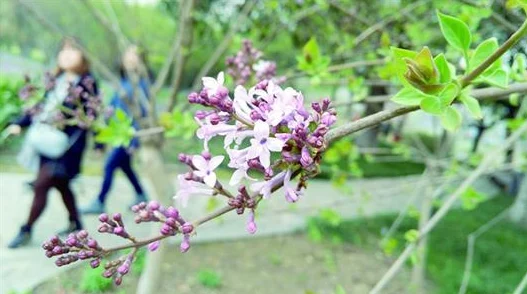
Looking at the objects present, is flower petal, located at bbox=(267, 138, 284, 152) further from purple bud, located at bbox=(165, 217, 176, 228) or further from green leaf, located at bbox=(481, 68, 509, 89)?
green leaf, located at bbox=(481, 68, 509, 89)

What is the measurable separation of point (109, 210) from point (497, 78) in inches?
240

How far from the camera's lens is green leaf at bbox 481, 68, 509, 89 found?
0.96 metres

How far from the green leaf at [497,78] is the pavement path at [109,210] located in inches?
100

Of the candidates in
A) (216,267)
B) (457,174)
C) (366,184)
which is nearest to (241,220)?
(216,267)

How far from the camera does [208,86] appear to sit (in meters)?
0.80

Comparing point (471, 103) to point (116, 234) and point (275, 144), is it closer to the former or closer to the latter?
point (275, 144)

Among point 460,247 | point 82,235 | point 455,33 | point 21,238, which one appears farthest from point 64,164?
point 460,247

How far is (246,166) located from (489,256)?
259 inches

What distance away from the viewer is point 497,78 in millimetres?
962

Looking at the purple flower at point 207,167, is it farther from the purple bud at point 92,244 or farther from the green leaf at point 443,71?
the green leaf at point 443,71

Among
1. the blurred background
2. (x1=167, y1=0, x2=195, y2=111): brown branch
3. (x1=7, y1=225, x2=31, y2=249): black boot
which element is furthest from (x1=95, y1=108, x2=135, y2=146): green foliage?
(x1=7, y1=225, x2=31, y2=249): black boot

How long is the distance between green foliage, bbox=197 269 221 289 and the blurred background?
0.01 metres

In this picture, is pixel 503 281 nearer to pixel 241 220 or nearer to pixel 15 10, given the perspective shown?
pixel 241 220

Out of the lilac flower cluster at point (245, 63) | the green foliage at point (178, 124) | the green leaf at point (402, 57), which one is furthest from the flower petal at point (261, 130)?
the green foliage at point (178, 124)
